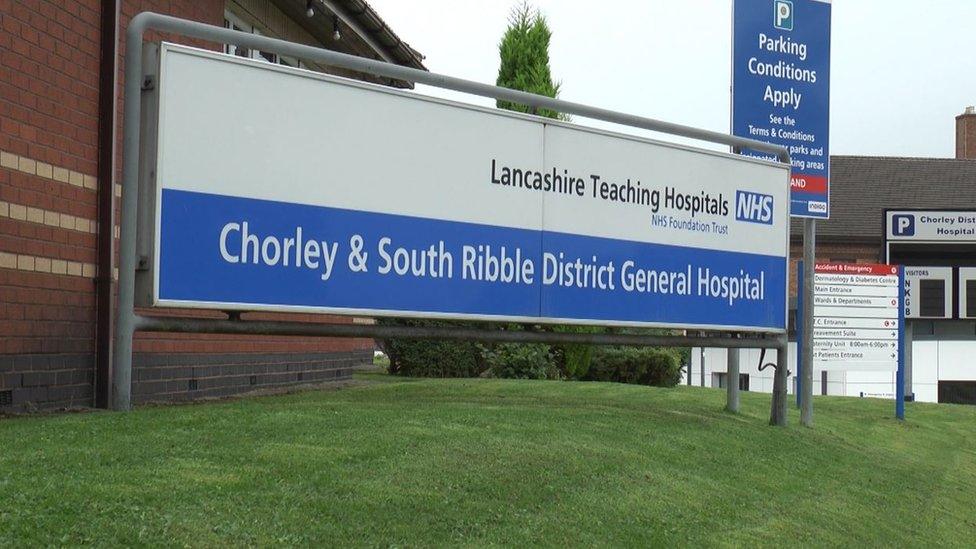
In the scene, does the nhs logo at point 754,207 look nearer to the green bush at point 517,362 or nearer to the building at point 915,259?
the green bush at point 517,362

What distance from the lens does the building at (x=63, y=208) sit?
8.91 meters

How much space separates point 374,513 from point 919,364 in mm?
43200

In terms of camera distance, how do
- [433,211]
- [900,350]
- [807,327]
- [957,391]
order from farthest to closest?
[957,391], [900,350], [807,327], [433,211]

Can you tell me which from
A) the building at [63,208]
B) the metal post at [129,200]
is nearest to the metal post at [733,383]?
the building at [63,208]

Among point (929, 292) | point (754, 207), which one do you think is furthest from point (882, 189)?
point (754, 207)

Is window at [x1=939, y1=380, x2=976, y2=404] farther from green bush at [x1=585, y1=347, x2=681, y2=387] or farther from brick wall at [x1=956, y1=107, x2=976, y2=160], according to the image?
green bush at [x1=585, y1=347, x2=681, y2=387]

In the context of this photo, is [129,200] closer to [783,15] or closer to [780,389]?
[780,389]

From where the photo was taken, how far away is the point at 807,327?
12852 millimetres

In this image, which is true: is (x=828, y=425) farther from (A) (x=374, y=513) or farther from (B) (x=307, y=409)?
(A) (x=374, y=513)

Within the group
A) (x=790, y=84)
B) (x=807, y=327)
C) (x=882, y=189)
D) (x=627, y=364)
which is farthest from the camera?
(x=882, y=189)

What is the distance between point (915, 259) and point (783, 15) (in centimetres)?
2747

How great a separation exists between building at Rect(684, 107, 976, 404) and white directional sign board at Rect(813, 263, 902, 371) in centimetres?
663

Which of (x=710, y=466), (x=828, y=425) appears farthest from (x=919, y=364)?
(x=710, y=466)

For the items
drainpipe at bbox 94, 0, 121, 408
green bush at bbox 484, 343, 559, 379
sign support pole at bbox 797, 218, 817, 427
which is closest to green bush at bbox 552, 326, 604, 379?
green bush at bbox 484, 343, 559, 379
